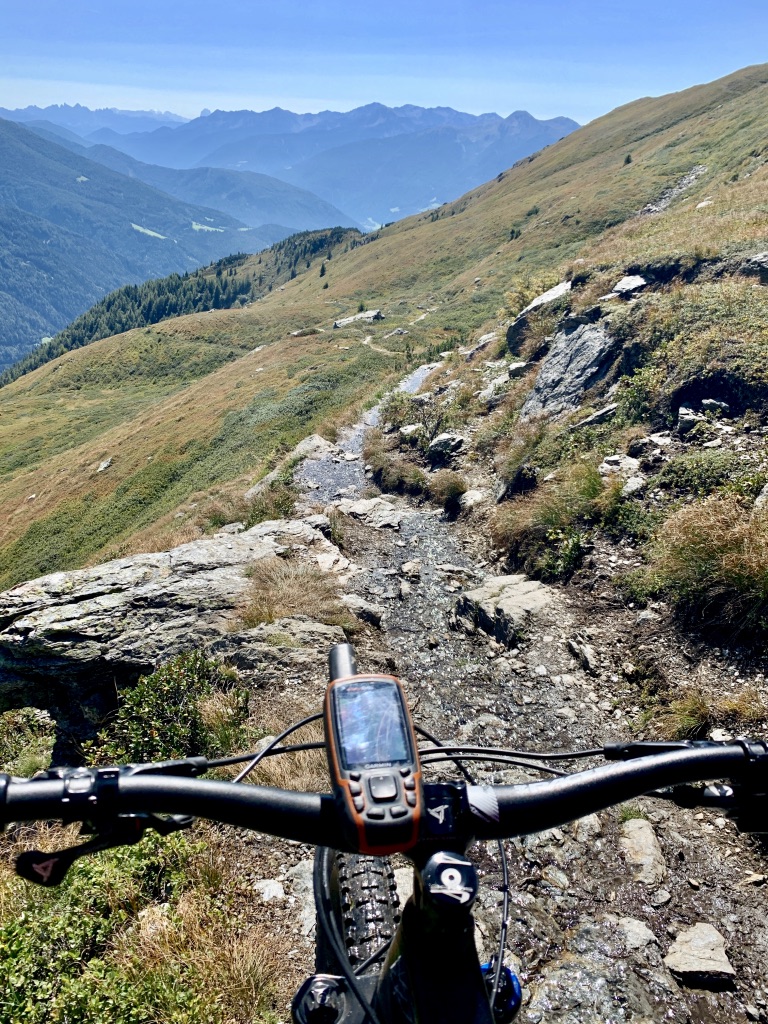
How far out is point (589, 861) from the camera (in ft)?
16.7

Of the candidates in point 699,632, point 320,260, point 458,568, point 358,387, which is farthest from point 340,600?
point 320,260

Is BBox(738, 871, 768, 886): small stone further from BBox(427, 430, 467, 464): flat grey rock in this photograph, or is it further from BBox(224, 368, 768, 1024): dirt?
BBox(427, 430, 467, 464): flat grey rock

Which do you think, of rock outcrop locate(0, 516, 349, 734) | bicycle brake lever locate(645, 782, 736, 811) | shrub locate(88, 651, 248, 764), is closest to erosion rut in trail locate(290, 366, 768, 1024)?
shrub locate(88, 651, 248, 764)

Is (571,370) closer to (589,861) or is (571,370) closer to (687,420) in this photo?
(687,420)

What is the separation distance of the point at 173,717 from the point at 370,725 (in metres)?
5.79

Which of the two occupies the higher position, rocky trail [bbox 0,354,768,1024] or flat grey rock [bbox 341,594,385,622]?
rocky trail [bbox 0,354,768,1024]

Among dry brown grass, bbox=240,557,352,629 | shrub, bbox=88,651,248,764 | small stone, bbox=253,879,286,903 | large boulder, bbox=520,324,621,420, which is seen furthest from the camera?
large boulder, bbox=520,324,621,420

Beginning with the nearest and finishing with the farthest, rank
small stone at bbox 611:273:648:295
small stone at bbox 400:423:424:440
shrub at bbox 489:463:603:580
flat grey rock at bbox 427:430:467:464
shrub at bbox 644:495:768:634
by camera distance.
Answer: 1. shrub at bbox 644:495:768:634
2. shrub at bbox 489:463:603:580
3. flat grey rock at bbox 427:430:467:464
4. small stone at bbox 611:273:648:295
5. small stone at bbox 400:423:424:440

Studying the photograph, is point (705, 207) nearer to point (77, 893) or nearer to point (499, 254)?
point (77, 893)

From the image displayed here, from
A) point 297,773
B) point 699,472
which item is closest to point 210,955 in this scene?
point 297,773

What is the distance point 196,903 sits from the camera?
4344 mm

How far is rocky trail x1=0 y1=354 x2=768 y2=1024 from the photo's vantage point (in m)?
4.14

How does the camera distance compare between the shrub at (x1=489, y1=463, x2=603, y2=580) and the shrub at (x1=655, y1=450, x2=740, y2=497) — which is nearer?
the shrub at (x1=655, y1=450, x2=740, y2=497)

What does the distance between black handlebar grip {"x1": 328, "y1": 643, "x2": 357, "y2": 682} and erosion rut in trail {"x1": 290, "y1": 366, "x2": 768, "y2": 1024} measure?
3130 millimetres
